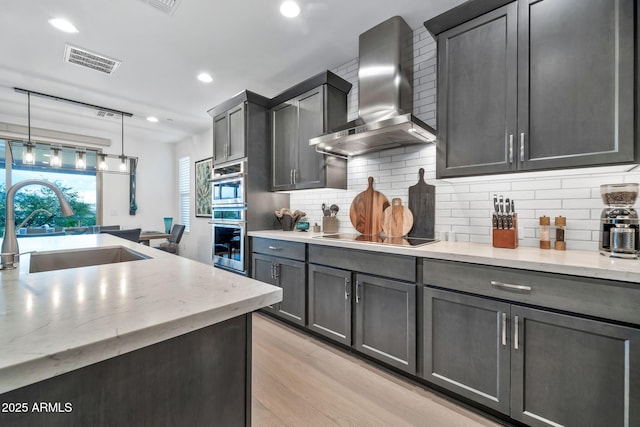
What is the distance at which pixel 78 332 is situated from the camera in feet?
1.81

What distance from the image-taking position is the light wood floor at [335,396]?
1.58m

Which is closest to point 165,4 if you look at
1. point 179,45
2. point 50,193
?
point 179,45

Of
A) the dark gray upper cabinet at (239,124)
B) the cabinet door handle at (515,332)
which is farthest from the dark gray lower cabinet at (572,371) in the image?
the dark gray upper cabinet at (239,124)

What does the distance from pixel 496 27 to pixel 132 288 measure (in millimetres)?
2468

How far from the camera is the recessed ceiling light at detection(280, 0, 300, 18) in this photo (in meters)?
2.18

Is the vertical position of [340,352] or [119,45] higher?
[119,45]

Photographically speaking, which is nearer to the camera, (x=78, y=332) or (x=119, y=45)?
(x=78, y=332)

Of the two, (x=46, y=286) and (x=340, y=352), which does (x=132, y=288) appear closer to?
(x=46, y=286)

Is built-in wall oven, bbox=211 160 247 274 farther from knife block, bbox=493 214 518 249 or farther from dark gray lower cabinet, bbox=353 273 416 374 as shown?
knife block, bbox=493 214 518 249

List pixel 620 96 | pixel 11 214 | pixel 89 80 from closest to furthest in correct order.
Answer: pixel 11 214 → pixel 620 96 → pixel 89 80

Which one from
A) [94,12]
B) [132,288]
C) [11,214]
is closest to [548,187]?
[132,288]

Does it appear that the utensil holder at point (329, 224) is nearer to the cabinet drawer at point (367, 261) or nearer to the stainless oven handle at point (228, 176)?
the cabinet drawer at point (367, 261)

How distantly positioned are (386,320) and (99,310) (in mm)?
1762

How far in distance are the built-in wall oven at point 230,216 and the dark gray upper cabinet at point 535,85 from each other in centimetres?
221
